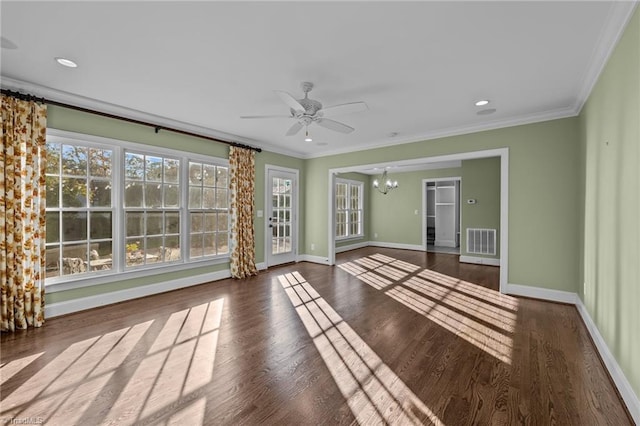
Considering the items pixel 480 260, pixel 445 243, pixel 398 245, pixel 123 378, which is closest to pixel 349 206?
pixel 398 245

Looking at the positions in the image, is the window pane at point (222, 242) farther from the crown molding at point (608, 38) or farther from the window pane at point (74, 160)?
the crown molding at point (608, 38)

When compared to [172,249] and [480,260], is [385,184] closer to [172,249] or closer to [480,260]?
[480,260]

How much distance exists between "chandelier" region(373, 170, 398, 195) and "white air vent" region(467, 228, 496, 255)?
268 cm

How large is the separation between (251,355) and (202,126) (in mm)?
3761

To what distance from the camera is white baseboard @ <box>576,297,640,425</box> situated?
1.82 metres

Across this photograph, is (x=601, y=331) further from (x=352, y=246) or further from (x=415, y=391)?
(x=352, y=246)

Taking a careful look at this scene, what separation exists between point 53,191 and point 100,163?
626mm

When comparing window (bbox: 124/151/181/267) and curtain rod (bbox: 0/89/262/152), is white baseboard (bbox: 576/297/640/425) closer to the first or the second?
window (bbox: 124/151/181/267)

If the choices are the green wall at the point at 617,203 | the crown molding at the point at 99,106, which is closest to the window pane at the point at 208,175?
the crown molding at the point at 99,106

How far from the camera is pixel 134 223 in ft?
13.8

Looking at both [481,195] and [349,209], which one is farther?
[349,209]

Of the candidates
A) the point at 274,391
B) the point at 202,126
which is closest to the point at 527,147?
the point at 274,391

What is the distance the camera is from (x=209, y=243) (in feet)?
16.8

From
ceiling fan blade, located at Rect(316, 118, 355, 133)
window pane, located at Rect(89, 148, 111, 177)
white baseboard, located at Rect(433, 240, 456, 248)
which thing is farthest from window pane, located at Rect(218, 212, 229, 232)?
white baseboard, located at Rect(433, 240, 456, 248)
